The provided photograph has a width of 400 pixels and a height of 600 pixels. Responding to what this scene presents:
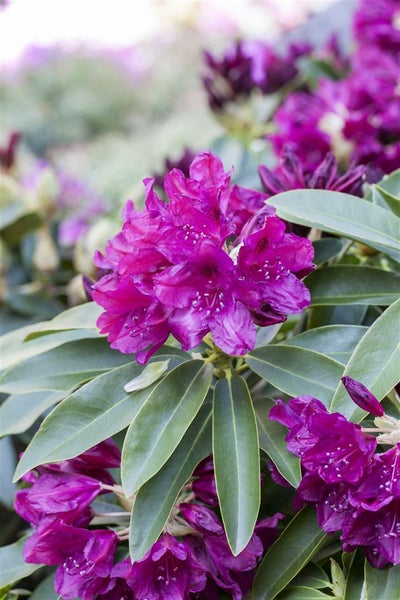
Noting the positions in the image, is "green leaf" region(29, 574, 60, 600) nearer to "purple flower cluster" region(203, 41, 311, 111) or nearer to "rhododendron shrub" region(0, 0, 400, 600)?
"rhododendron shrub" region(0, 0, 400, 600)

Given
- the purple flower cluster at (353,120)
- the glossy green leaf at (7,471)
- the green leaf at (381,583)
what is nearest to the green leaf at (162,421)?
the green leaf at (381,583)

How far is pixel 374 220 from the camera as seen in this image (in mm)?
790

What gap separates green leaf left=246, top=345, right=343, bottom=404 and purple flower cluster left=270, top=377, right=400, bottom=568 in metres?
0.04

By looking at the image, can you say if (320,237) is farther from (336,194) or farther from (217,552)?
(217,552)

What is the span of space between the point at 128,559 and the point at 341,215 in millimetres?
403

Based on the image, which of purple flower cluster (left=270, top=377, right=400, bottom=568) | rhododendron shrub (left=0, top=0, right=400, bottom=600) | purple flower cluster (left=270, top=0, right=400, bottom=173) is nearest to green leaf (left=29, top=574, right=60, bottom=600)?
rhododendron shrub (left=0, top=0, right=400, bottom=600)

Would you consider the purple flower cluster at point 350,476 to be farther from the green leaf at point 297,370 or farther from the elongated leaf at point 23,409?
the elongated leaf at point 23,409

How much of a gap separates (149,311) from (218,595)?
0.99 feet

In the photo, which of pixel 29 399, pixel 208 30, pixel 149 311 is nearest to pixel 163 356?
pixel 149 311

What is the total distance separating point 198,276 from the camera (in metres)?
0.67

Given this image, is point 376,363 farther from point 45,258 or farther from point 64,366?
point 45,258

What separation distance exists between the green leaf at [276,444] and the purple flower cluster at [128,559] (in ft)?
0.21

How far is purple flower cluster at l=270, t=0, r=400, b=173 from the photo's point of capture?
1398mm

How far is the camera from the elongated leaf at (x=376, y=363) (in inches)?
26.7
